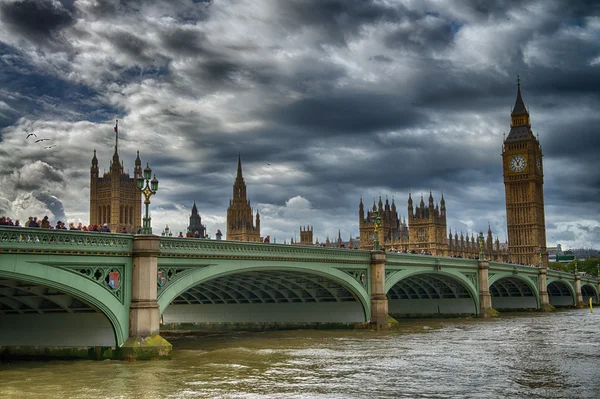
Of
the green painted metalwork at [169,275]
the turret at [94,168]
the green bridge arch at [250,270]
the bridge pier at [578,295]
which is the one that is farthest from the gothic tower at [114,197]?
the green painted metalwork at [169,275]

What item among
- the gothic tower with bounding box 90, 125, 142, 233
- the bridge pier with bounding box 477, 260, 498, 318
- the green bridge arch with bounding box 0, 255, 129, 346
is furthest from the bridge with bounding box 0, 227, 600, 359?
the gothic tower with bounding box 90, 125, 142, 233

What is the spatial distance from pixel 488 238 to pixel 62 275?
150935 mm

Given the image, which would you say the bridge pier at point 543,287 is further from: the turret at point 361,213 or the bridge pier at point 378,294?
the turret at point 361,213

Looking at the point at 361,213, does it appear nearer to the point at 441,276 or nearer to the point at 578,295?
the point at 578,295

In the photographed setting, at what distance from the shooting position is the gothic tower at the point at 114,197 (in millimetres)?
178250

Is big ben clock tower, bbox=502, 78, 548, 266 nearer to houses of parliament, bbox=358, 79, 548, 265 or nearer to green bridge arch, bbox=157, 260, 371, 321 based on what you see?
houses of parliament, bbox=358, 79, 548, 265

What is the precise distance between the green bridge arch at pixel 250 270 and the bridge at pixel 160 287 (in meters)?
0.06

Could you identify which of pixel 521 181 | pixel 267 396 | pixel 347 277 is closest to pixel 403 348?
pixel 347 277

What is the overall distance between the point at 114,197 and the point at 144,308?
15502 cm

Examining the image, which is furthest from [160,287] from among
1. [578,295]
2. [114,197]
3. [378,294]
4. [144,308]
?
[114,197]

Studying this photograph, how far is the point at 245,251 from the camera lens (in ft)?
Result: 115

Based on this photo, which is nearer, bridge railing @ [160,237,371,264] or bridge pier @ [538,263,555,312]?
bridge railing @ [160,237,371,264]

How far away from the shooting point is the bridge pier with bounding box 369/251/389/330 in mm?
46812

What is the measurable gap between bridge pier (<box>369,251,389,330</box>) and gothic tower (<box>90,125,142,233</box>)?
13664 centimetres
